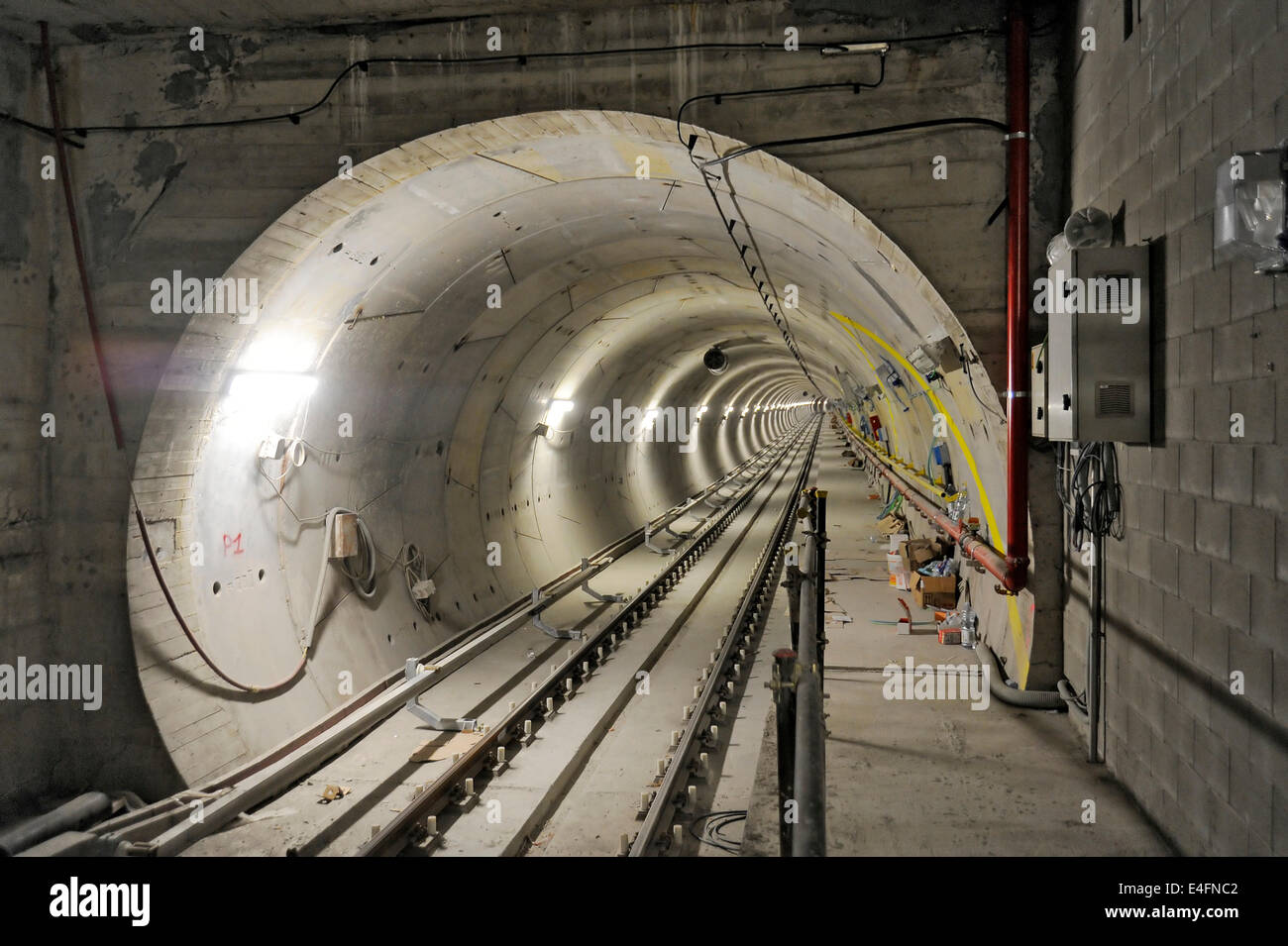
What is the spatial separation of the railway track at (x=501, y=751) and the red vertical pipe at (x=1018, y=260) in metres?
3.07

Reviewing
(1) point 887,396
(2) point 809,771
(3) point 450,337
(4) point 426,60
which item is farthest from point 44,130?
(1) point 887,396

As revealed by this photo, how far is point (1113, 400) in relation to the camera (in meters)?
3.83

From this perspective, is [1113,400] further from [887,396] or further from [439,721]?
[887,396]

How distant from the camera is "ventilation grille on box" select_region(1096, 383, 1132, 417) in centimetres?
380

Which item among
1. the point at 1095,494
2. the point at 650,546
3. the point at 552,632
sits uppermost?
the point at 1095,494

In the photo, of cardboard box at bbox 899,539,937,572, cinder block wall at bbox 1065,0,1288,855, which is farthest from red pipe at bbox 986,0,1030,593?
cardboard box at bbox 899,539,937,572

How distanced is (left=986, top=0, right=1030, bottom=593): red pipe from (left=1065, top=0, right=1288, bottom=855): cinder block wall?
56 centimetres

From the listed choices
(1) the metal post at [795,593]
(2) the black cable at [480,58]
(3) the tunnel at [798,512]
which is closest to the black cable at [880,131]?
(3) the tunnel at [798,512]

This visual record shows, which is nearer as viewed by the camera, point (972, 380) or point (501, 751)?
point (972, 380)

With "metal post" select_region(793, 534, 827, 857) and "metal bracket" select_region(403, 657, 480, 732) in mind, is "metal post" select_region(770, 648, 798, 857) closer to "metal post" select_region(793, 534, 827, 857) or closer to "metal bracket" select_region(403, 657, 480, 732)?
"metal post" select_region(793, 534, 827, 857)

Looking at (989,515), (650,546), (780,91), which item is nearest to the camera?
(780,91)

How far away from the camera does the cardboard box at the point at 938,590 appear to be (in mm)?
8109

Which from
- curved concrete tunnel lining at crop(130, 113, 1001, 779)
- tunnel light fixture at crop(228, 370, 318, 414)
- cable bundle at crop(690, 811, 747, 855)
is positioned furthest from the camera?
tunnel light fixture at crop(228, 370, 318, 414)

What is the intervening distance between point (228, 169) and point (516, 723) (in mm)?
4715
